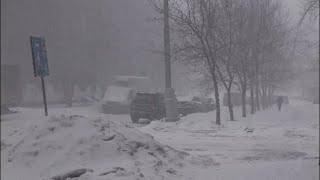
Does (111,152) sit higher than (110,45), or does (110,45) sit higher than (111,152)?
(110,45)

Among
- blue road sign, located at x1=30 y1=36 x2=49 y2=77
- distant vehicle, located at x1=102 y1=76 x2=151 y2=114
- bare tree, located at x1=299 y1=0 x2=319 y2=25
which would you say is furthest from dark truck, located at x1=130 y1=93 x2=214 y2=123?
blue road sign, located at x1=30 y1=36 x2=49 y2=77

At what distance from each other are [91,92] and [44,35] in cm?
543

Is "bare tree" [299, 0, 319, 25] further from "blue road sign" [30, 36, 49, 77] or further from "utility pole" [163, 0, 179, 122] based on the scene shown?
"blue road sign" [30, 36, 49, 77]

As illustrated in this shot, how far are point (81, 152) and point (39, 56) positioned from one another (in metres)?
1.85

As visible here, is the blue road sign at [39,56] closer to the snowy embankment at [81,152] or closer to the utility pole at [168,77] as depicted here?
the snowy embankment at [81,152]

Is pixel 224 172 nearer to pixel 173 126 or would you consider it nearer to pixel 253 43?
pixel 173 126

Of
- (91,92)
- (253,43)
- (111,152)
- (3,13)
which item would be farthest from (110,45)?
(253,43)

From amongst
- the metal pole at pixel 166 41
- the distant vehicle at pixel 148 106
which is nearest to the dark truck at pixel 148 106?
the distant vehicle at pixel 148 106

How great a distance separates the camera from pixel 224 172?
9.12 metres

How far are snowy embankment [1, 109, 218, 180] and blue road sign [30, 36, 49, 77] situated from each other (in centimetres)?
86

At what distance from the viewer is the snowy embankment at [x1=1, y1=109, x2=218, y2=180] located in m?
7.90

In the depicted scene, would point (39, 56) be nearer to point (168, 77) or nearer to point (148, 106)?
point (168, 77)

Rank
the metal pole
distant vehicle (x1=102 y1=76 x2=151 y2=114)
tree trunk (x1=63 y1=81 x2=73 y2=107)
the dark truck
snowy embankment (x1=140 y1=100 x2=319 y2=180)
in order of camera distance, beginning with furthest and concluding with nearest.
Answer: the dark truck → the metal pole → distant vehicle (x1=102 y1=76 x2=151 y2=114) → tree trunk (x1=63 y1=81 x2=73 y2=107) → snowy embankment (x1=140 y1=100 x2=319 y2=180)

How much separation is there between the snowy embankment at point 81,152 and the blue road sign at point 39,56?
2.83 ft
